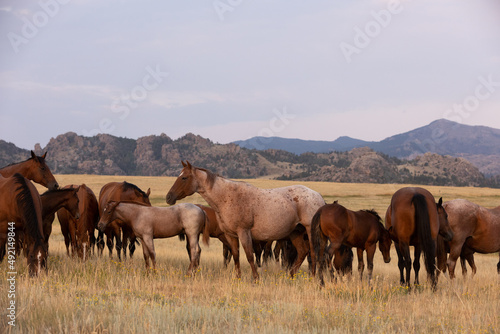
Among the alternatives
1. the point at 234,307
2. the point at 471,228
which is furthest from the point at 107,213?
the point at 471,228

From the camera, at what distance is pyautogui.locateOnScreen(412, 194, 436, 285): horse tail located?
9297 mm

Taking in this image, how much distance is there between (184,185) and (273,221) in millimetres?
2105

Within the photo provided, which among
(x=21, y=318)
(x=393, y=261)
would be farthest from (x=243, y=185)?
(x=393, y=261)

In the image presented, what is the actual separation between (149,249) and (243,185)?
262cm

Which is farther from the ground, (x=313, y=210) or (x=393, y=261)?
(x=313, y=210)

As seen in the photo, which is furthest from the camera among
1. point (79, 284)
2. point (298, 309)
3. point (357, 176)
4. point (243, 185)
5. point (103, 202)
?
point (357, 176)

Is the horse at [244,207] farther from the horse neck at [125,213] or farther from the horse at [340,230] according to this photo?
the horse neck at [125,213]

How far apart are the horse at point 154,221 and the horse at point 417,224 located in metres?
4.53

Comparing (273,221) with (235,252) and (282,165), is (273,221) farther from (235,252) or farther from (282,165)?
(282,165)

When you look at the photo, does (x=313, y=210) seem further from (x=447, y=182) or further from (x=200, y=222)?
(x=447, y=182)

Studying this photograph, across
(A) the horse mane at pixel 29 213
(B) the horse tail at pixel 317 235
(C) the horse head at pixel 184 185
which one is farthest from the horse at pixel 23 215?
(B) the horse tail at pixel 317 235

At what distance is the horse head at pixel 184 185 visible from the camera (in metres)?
10.1

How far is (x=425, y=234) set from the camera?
30.7 ft

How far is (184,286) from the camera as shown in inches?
356
